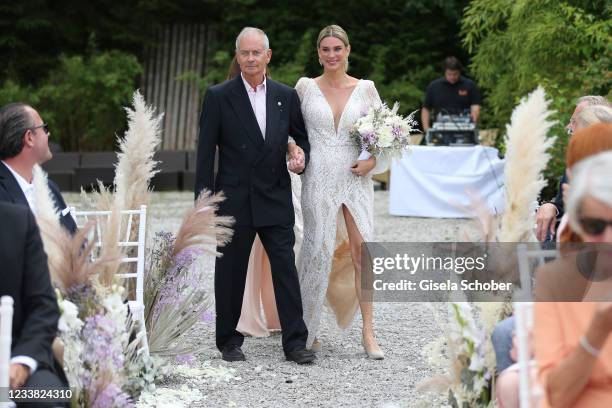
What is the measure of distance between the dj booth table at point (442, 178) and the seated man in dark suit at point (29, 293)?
9263mm

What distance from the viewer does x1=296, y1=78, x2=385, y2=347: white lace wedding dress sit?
623 cm

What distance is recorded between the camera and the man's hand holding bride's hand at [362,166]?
6207 mm

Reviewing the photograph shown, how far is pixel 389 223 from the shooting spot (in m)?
12.5

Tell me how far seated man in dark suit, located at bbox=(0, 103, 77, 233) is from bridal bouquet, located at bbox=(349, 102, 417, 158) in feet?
7.15

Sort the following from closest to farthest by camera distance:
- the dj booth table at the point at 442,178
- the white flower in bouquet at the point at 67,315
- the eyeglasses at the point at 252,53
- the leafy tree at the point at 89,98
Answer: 1. the white flower in bouquet at the point at 67,315
2. the eyeglasses at the point at 252,53
3. the dj booth table at the point at 442,178
4. the leafy tree at the point at 89,98

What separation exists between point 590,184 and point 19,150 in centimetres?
237

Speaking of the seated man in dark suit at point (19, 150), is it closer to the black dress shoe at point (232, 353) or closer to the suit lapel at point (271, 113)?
the suit lapel at point (271, 113)

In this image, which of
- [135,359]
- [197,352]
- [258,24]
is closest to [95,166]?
[258,24]

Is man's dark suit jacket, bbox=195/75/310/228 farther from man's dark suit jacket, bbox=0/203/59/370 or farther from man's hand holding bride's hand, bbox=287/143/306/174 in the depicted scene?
man's dark suit jacket, bbox=0/203/59/370

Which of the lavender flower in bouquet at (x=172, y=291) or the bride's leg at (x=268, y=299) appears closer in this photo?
the lavender flower in bouquet at (x=172, y=291)

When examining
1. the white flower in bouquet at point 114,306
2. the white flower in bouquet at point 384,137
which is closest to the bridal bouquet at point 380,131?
the white flower in bouquet at point 384,137

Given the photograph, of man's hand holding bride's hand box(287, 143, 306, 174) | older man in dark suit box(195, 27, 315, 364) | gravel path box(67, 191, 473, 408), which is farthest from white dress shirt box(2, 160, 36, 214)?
man's hand holding bride's hand box(287, 143, 306, 174)

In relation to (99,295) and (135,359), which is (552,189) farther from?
(99,295)

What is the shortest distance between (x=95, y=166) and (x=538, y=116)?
14876 mm
